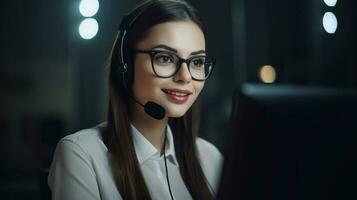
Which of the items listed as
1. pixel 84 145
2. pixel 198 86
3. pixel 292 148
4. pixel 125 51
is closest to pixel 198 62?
pixel 198 86

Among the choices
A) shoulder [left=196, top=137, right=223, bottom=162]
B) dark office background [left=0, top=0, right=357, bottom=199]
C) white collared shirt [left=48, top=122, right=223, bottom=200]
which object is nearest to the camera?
white collared shirt [left=48, top=122, right=223, bottom=200]

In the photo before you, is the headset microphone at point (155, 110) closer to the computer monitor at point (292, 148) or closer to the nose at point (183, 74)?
the nose at point (183, 74)

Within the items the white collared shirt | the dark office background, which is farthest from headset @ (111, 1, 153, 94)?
the dark office background

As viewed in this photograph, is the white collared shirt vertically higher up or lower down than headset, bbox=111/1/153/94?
lower down

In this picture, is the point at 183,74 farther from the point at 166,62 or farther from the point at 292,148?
the point at 292,148

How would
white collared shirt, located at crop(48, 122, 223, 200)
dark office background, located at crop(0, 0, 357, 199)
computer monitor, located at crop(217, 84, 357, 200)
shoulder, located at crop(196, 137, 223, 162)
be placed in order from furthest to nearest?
dark office background, located at crop(0, 0, 357, 199) < shoulder, located at crop(196, 137, 223, 162) < white collared shirt, located at crop(48, 122, 223, 200) < computer monitor, located at crop(217, 84, 357, 200)

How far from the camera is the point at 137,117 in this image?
106 cm

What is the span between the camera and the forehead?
0.99m

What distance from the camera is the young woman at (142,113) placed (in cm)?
96

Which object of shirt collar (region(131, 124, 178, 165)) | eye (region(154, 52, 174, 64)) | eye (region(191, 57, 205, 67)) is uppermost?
eye (region(154, 52, 174, 64))

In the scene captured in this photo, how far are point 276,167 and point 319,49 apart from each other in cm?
196

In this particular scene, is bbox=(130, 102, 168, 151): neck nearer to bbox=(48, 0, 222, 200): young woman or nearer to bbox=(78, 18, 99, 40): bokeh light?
bbox=(48, 0, 222, 200): young woman

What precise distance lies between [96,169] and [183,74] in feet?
0.82

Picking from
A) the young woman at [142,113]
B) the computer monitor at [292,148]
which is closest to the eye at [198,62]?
the young woman at [142,113]
